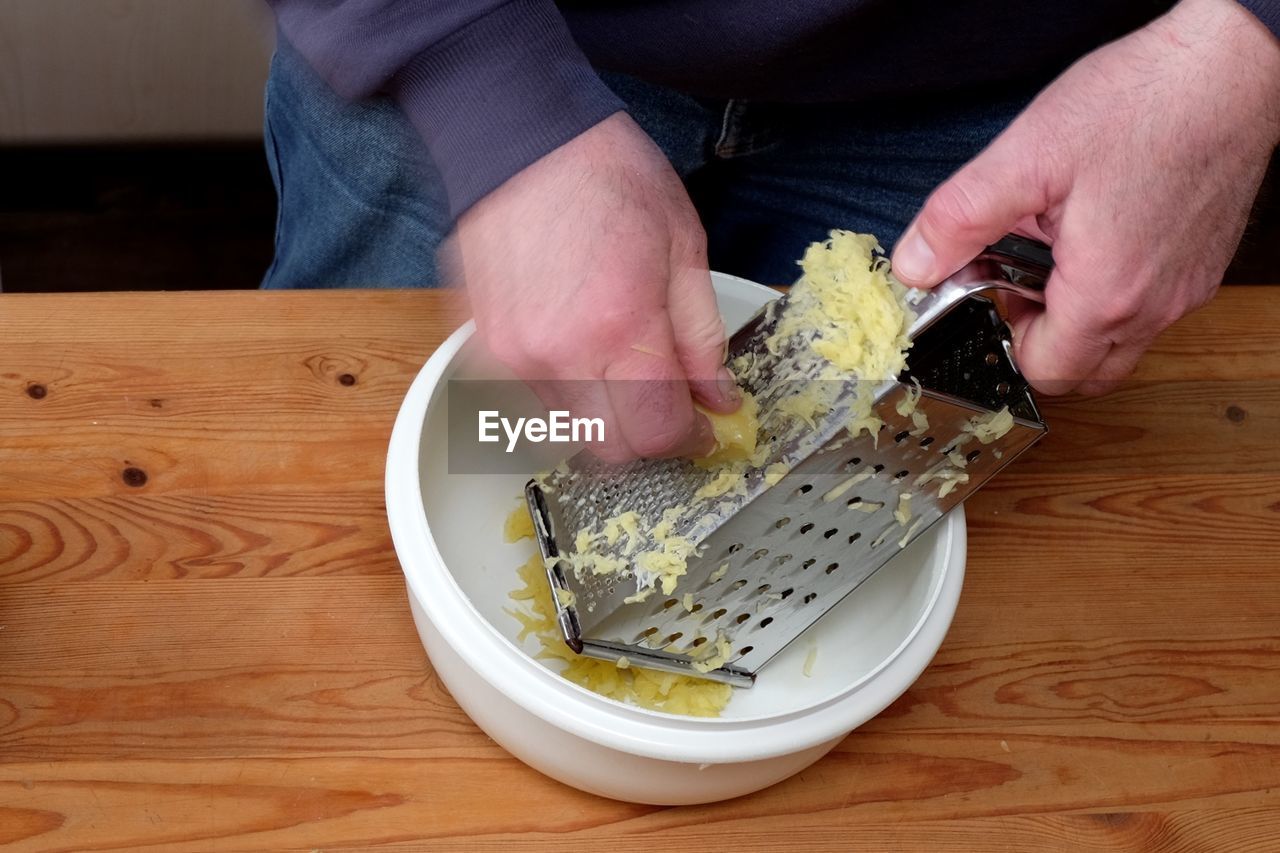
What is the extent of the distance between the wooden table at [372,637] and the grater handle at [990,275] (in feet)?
1.06

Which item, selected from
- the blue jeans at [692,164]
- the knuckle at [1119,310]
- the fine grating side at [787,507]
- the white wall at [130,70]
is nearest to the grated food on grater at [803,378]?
the fine grating side at [787,507]

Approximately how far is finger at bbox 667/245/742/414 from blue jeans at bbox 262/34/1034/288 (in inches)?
14.7

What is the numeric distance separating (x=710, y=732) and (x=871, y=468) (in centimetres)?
21

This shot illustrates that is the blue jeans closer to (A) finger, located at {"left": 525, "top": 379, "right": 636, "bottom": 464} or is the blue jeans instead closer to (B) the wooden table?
(B) the wooden table

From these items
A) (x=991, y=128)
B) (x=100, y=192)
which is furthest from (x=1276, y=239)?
(x=100, y=192)

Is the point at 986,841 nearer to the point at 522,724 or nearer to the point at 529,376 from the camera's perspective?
the point at 522,724

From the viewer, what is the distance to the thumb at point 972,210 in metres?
0.73

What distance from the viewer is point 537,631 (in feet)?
3.02

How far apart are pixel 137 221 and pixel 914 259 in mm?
1610

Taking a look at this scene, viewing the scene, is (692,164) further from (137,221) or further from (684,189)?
(137,221)

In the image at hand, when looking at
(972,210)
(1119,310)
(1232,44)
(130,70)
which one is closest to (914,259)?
(972,210)

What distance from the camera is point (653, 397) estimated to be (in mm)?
733

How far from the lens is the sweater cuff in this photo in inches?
29.6

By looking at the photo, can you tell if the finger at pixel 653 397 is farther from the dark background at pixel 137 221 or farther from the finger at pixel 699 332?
the dark background at pixel 137 221
